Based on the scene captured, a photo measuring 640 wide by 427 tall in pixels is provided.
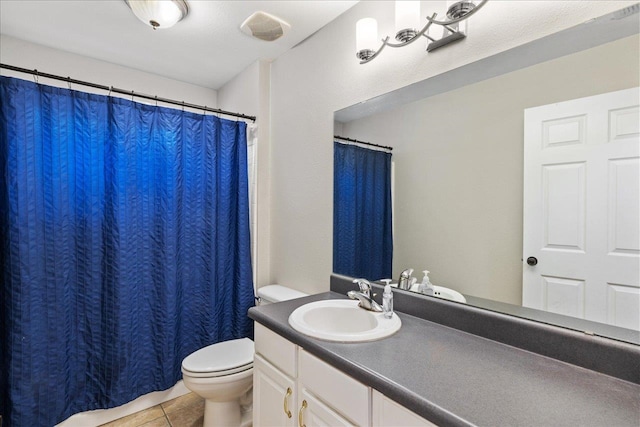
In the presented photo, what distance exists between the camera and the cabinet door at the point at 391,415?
77cm

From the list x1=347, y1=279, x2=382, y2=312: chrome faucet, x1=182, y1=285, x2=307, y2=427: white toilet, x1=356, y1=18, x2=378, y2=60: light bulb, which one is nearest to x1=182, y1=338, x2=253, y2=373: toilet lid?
x1=182, y1=285, x2=307, y2=427: white toilet

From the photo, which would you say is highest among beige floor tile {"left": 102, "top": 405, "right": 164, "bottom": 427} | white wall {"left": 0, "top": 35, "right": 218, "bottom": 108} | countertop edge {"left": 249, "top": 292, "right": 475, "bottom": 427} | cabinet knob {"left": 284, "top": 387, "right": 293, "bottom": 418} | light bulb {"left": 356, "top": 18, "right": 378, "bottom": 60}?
white wall {"left": 0, "top": 35, "right": 218, "bottom": 108}

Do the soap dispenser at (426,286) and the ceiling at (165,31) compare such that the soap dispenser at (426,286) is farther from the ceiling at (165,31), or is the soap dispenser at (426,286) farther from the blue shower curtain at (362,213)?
the ceiling at (165,31)

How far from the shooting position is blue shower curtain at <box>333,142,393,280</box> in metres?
1.57

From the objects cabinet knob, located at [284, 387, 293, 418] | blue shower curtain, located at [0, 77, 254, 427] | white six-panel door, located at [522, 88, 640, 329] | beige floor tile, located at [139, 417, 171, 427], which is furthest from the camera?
beige floor tile, located at [139, 417, 171, 427]

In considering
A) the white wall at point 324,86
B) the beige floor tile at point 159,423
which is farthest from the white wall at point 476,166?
the beige floor tile at point 159,423

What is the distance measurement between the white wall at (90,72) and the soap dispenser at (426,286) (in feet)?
8.00

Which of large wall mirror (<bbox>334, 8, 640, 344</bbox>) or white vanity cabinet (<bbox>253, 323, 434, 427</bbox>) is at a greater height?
large wall mirror (<bbox>334, 8, 640, 344</bbox>)

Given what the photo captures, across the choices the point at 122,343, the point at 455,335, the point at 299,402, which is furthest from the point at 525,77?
the point at 122,343

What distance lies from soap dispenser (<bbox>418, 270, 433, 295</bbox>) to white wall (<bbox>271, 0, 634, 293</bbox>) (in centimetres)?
59

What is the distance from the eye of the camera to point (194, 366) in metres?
1.67

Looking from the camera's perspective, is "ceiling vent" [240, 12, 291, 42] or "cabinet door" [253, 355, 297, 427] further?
"ceiling vent" [240, 12, 291, 42]

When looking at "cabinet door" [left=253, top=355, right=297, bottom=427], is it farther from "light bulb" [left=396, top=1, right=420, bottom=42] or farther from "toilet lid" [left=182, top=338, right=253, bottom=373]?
"light bulb" [left=396, top=1, right=420, bottom=42]

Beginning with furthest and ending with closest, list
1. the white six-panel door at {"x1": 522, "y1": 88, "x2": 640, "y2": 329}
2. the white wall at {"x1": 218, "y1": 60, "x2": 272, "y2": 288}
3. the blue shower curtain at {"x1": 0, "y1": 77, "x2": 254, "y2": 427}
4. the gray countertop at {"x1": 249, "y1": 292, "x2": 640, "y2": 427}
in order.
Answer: the white wall at {"x1": 218, "y1": 60, "x2": 272, "y2": 288}
the blue shower curtain at {"x1": 0, "y1": 77, "x2": 254, "y2": 427}
the white six-panel door at {"x1": 522, "y1": 88, "x2": 640, "y2": 329}
the gray countertop at {"x1": 249, "y1": 292, "x2": 640, "y2": 427}
